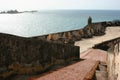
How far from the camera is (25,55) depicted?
6.02 metres

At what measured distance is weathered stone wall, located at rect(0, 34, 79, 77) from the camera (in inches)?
215

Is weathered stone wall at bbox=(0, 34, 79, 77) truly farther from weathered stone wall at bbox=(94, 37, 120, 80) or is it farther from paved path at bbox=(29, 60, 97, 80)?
weathered stone wall at bbox=(94, 37, 120, 80)

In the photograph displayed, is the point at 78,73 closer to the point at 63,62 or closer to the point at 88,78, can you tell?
the point at 88,78

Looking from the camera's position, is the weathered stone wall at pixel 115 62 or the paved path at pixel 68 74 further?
the paved path at pixel 68 74

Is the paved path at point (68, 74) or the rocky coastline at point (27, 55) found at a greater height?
the rocky coastline at point (27, 55)

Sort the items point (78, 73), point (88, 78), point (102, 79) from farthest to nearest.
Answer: point (78, 73)
point (102, 79)
point (88, 78)

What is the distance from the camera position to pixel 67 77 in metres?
5.69

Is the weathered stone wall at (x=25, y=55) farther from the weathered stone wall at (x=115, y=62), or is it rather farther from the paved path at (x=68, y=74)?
the weathered stone wall at (x=115, y=62)

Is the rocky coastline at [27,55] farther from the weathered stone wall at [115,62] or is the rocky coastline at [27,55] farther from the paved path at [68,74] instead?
the weathered stone wall at [115,62]

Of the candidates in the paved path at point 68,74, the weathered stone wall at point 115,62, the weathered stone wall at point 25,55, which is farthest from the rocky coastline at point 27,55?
the weathered stone wall at point 115,62

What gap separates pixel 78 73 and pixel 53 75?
0.81 m

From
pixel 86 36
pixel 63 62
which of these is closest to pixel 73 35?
pixel 86 36

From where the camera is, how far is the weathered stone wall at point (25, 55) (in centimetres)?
545

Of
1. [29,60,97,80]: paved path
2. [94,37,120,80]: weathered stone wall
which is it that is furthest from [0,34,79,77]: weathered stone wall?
[94,37,120,80]: weathered stone wall
